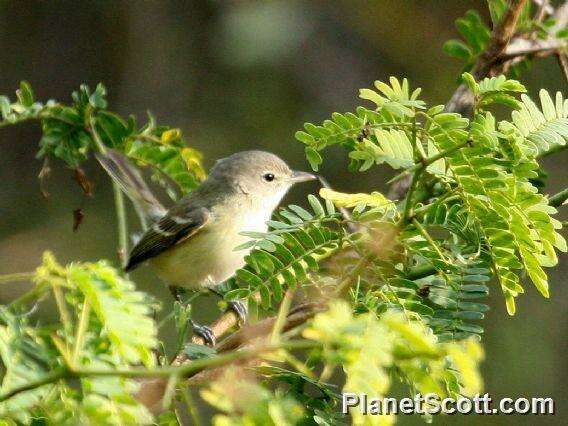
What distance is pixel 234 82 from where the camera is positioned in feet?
23.4

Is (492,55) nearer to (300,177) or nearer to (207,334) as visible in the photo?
(207,334)

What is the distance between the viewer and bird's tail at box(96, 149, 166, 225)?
3848 millimetres

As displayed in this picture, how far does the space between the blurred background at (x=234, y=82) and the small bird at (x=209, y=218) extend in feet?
→ 4.01

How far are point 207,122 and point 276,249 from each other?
5.18 metres

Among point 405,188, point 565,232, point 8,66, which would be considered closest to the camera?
point 405,188

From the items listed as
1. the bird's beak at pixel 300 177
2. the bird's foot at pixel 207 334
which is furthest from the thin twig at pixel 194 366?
the bird's beak at pixel 300 177

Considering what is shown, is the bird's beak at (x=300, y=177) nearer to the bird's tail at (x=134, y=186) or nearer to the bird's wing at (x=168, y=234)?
the bird's wing at (x=168, y=234)

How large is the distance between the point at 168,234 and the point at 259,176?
611 mm

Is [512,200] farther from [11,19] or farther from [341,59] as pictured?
[11,19]

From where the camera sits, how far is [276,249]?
1.94 meters


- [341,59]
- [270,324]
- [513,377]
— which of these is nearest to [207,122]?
[341,59]

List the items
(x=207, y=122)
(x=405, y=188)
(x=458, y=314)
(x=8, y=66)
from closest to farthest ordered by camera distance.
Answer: (x=458, y=314) → (x=405, y=188) → (x=207, y=122) → (x=8, y=66)

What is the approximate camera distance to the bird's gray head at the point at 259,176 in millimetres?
4566

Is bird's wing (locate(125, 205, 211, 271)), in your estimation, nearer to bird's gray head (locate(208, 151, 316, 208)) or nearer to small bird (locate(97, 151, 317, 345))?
small bird (locate(97, 151, 317, 345))
